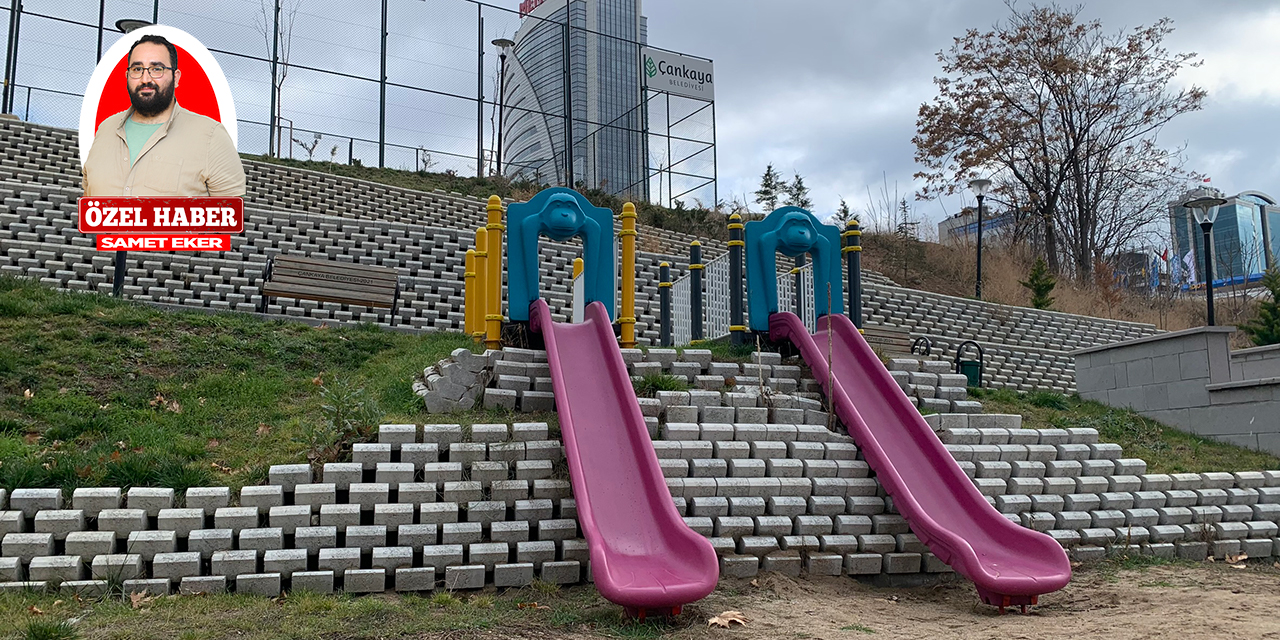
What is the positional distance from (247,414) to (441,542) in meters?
2.72

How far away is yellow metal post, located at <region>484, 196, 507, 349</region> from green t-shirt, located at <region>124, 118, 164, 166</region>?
6.61m

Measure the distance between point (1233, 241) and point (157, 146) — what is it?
3451cm

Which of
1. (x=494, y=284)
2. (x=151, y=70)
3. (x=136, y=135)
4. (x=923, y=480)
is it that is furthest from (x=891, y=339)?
(x=151, y=70)

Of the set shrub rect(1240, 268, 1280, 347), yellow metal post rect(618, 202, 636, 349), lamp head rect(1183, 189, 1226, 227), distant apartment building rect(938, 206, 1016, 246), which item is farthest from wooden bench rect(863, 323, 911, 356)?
distant apartment building rect(938, 206, 1016, 246)

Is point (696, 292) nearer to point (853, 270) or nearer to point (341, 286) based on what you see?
point (853, 270)

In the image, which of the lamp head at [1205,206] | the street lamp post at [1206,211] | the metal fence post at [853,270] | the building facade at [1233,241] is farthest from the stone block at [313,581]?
the building facade at [1233,241]

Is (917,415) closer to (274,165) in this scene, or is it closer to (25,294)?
(25,294)

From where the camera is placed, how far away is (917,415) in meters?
7.30

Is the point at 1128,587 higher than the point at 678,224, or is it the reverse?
the point at 678,224

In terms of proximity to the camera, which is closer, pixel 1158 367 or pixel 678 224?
pixel 1158 367

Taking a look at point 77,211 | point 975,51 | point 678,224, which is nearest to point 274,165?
point 77,211

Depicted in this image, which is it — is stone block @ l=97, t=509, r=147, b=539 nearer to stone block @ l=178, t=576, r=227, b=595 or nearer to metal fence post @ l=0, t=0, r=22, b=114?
stone block @ l=178, t=576, r=227, b=595

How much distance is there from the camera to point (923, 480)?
22.5 ft

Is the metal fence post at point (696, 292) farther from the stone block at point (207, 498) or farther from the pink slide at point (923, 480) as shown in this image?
the stone block at point (207, 498)
